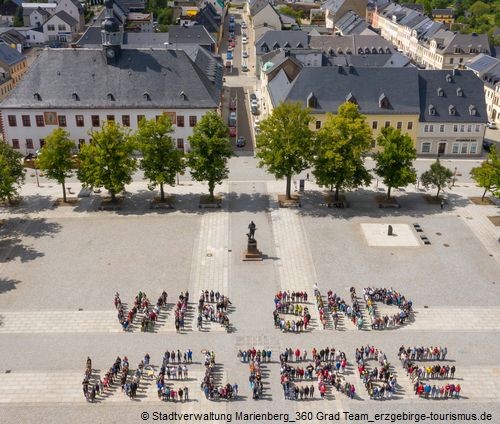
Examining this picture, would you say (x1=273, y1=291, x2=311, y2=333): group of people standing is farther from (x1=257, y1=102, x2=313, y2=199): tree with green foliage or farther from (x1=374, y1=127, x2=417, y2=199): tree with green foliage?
(x1=374, y1=127, x2=417, y2=199): tree with green foliage

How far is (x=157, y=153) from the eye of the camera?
7119 centimetres

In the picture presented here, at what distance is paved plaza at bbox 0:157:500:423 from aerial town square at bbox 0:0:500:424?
0.66 ft

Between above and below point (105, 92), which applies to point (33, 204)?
below

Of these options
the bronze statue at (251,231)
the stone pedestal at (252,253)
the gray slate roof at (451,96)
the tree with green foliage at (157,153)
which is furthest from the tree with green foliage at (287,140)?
the gray slate roof at (451,96)

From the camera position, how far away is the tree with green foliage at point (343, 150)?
231ft

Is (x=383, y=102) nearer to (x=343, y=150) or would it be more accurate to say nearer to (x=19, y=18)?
(x=343, y=150)

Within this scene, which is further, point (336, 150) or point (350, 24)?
point (350, 24)

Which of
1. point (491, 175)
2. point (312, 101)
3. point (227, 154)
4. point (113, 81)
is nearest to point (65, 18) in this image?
point (113, 81)

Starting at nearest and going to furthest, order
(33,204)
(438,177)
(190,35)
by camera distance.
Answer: (33,204), (438,177), (190,35)

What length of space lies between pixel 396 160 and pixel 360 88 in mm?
20176

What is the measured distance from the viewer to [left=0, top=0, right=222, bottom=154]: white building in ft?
284

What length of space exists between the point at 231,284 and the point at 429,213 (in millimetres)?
27849

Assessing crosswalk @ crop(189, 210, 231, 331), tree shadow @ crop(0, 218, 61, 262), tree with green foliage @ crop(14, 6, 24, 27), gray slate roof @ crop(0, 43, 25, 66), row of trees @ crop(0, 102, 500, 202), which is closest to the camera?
crosswalk @ crop(189, 210, 231, 331)

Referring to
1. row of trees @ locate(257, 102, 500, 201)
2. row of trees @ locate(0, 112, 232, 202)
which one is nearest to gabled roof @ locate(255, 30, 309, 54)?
row of trees @ locate(257, 102, 500, 201)
